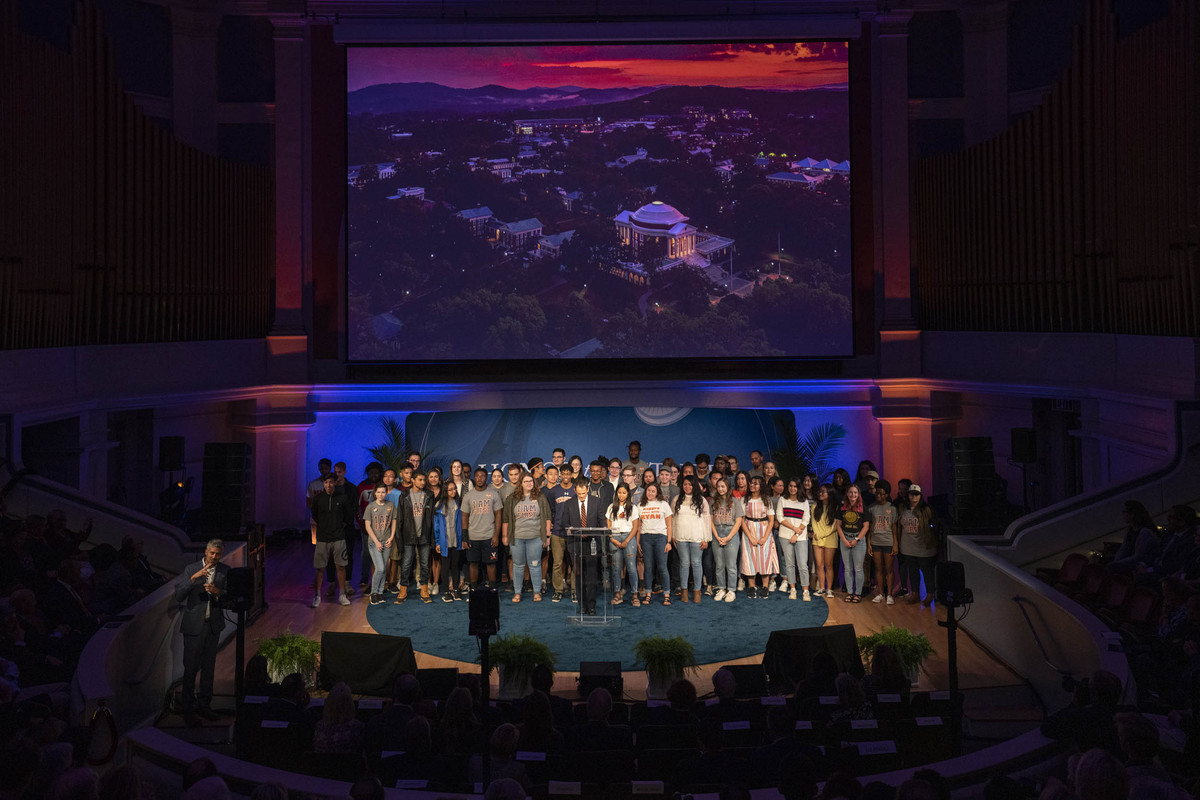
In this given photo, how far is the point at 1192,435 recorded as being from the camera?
37.3 ft

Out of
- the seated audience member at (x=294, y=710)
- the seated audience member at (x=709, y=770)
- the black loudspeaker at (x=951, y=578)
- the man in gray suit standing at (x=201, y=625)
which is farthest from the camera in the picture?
the man in gray suit standing at (x=201, y=625)

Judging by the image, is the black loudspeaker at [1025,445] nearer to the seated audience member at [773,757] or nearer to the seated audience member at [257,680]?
the seated audience member at [773,757]

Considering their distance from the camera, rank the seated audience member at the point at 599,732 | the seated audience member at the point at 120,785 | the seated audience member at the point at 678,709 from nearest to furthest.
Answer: the seated audience member at the point at 120,785 < the seated audience member at the point at 599,732 < the seated audience member at the point at 678,709

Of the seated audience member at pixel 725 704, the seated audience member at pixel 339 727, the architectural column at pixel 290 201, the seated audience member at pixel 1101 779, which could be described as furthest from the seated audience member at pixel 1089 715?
the architectural column at pixel 290 201

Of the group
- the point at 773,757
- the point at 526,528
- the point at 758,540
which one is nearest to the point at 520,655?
the point at 526,528

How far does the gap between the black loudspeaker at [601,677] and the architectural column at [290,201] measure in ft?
28.4

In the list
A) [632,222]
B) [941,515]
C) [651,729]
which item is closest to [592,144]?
[632,222]

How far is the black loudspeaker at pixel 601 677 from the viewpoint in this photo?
30.0 feet

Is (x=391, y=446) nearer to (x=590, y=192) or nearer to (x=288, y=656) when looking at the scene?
(x=590, y=192)

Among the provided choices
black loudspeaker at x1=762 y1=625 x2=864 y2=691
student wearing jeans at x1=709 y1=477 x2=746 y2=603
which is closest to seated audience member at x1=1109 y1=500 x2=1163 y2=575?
black loudspeaker at x1=762 y1=625 x2=864 y2=691

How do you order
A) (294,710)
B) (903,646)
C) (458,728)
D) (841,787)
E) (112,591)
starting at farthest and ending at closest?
(112,591)
(903,646)
(294,710)
(458,728)
(841,787)

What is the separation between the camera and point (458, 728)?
702cm

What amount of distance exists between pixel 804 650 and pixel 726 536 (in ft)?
10.8

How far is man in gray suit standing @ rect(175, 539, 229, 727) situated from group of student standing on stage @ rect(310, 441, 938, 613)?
10.2ft
